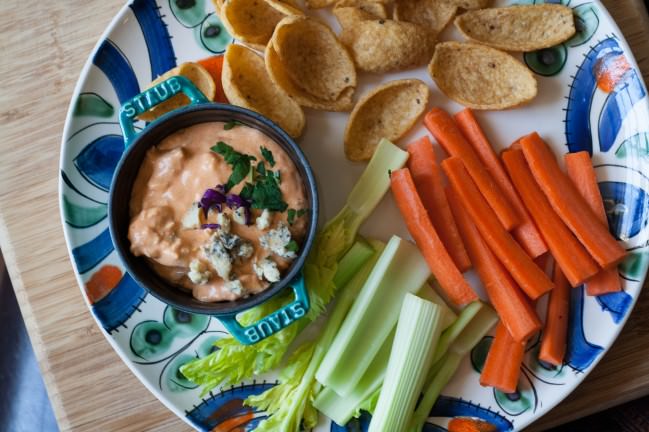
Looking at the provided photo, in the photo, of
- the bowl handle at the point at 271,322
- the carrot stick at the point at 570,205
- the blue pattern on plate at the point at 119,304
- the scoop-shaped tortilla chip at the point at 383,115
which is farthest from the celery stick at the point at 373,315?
the blue pattern on plate at the point at 119,304

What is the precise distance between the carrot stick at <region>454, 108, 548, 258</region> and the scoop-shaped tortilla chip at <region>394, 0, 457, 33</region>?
352 millimetres

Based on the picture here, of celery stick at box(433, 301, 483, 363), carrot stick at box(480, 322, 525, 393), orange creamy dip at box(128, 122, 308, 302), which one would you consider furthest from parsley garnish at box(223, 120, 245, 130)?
carrot stick at box(480, 322, 525, 393)

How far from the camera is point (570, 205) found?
2.17 m

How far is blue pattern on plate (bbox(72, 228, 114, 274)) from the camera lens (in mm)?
2248

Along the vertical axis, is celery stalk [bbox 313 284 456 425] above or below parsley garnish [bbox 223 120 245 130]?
below

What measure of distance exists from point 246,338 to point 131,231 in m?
0.51

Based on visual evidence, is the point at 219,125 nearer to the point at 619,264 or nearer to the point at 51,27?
the point at 51,27

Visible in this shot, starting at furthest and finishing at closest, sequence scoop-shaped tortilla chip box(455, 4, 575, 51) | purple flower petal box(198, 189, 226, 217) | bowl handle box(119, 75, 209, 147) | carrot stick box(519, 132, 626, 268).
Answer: scoop-shaped tortilla chip box(455, 4, 575, 51)
carrot stick box(519, 132, 626, 268)
bowl handle box(119, 75, 209, 147)
purple flower petal box(198, 189, 226, 217)

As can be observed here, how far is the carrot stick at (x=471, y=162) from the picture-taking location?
2197mm

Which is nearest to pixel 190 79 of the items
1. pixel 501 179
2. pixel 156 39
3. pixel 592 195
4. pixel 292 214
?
pixel 156 39

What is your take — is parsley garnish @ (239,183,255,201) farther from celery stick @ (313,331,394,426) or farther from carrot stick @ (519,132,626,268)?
carrot stick @ (519,132,626,268)

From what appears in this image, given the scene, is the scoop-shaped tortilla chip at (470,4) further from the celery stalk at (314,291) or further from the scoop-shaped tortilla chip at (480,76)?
the celery stalk at (314,291)

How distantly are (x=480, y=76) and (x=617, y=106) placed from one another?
0.51 m

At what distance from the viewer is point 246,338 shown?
1972 millimetres
